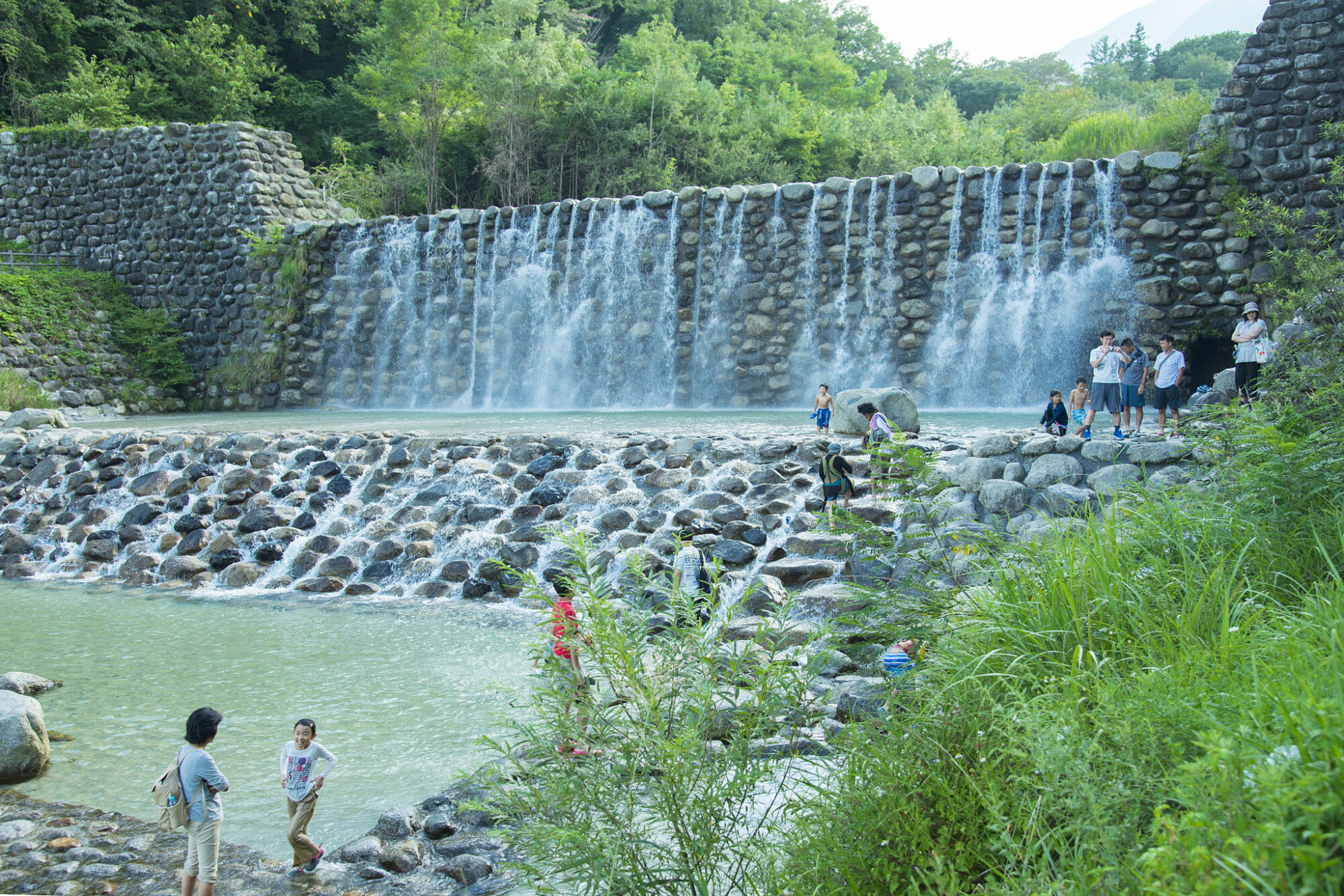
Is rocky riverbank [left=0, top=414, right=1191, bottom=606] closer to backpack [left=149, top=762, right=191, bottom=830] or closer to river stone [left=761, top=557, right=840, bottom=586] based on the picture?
river stone [left=761, top=557, right=840, bottom=586]

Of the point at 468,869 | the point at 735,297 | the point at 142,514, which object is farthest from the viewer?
the point at 735,297

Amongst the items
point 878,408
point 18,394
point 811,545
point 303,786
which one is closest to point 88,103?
point 18,394

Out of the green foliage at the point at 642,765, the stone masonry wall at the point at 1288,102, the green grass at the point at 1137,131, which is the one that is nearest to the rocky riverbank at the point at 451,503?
the green foliage at the point at 642,765

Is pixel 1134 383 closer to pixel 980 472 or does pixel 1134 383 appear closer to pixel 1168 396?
pixel 1168 396

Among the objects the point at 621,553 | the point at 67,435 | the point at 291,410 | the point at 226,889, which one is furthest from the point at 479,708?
the point at 291,410

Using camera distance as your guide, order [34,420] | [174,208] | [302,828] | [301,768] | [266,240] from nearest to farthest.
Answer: [302,828], [301,768], [34,420], [266,240], [174,208]

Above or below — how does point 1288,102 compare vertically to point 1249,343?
above

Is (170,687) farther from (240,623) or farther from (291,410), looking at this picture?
(291,410)

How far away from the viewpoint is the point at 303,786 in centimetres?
378

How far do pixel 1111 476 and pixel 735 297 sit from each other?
31.4 feet

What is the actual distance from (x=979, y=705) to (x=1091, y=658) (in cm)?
42

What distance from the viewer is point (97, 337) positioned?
18.6 meters

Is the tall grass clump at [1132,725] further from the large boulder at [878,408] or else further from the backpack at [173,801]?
the large boulder at [878,408]

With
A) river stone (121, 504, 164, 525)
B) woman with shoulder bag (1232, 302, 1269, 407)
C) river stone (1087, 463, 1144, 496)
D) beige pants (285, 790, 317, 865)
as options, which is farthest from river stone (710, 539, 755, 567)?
river stone (121, 504, 164, 525)
